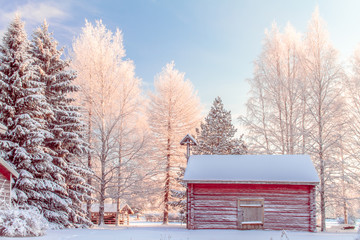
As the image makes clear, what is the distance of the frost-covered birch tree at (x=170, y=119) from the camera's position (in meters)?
29.7

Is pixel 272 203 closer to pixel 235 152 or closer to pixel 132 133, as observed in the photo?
pixel 235 152

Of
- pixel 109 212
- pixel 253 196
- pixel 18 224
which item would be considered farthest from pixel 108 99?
pixel 109 212

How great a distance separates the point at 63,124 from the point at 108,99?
5.72 metres

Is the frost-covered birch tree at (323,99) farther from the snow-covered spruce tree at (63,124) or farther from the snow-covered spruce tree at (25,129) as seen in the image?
the snow-covered spruce tree at (25,129)

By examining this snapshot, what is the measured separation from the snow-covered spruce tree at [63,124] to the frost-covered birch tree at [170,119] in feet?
28.2

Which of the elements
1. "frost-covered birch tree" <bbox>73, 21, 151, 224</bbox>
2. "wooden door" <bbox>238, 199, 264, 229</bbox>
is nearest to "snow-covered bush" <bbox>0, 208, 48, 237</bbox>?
"wooden door" <bbox>238, 199, 264, 229</bbox>

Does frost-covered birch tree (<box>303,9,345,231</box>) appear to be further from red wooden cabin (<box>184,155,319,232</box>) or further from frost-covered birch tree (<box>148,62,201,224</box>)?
frost-covered birch tree (<box>148,62,201,224</box>)

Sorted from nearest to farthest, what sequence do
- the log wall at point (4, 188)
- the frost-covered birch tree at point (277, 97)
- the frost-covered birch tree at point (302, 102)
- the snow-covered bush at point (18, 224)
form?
the snow-covered bush at point (18, 224)
the log wall at point (4, 188)
the frost-covered birch tree at point (302, 102)
the frost-covered birch tree at point (277, 97)

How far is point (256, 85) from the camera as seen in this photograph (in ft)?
98.2

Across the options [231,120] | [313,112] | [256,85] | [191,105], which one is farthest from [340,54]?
[191,105]

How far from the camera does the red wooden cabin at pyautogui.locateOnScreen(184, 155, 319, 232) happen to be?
18.8m

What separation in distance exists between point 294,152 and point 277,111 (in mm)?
3748

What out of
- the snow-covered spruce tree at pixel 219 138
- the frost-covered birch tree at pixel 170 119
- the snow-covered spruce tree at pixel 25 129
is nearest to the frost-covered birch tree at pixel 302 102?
the snow-covered spruce tree at pixel 219 138

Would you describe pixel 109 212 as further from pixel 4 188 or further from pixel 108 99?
pixel 4 188
